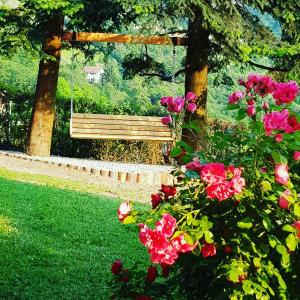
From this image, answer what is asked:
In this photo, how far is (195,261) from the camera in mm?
2750

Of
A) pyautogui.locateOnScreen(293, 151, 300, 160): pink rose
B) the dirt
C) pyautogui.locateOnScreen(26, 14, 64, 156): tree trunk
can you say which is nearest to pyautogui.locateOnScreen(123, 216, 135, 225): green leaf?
pyautogui.locateOnScreen(293, 151, 300, 160): pink rose

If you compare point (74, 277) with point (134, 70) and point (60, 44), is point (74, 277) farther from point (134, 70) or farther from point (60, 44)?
point (134, 70)

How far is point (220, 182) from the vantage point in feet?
8.32

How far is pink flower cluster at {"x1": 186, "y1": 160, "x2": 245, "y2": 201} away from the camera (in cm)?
253

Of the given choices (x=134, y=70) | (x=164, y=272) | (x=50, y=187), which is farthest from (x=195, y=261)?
(x=134, y=70)

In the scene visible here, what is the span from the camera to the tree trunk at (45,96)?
1271 centimetres

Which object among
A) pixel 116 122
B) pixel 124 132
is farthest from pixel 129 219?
pixel 116 122

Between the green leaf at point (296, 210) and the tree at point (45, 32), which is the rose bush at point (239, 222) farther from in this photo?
the tree at point (45, 32)

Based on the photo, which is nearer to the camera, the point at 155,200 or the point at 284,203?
the point at 284,203

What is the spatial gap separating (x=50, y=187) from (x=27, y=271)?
4.11 m

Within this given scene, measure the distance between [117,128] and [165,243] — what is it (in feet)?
35.4

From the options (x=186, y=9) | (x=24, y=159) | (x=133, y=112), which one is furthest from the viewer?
(x=133, y=112)

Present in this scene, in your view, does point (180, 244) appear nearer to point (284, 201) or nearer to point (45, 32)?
point (284, 201)

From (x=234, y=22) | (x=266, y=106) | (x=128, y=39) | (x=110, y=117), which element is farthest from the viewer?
(x=110, y=117)
